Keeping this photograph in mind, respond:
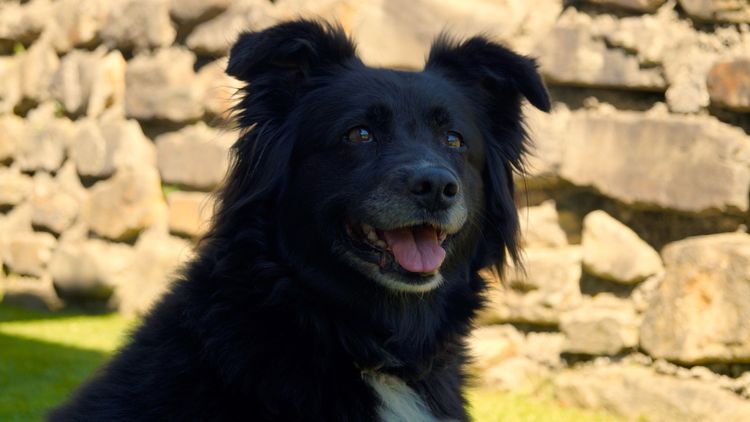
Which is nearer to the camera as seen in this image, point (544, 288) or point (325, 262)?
point (325, 262)

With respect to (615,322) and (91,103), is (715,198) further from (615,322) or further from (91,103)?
(91,103)

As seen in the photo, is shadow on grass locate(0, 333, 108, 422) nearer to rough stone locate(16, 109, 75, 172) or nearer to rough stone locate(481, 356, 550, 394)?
rough stone locate(16, 109, 75, 172)

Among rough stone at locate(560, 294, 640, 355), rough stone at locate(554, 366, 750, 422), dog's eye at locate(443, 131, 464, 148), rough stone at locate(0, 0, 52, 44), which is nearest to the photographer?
dog's eye at locate(443, 131, 464, 148)

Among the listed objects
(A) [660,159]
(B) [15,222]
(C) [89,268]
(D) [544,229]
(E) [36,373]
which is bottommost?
(B) [15,222]

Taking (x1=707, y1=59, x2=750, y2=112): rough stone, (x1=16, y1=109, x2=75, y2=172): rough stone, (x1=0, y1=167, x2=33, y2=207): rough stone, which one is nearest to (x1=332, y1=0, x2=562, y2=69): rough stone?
(x1=707, y1=59, x2=750, y2=112): rough stone

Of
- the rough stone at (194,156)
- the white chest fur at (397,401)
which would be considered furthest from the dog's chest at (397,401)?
the rough stone at (194,156)

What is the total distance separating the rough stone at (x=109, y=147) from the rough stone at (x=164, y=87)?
15 cm

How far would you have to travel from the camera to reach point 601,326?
17.0 feet

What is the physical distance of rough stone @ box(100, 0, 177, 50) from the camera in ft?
23.6

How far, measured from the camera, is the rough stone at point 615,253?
515 centimetres

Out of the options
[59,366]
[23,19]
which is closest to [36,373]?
[59,366]

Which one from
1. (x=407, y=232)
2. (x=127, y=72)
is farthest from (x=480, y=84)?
(x=127, y=72)

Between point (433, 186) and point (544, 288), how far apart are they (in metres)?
2.39

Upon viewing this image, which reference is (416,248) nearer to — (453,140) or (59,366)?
(453,140)
